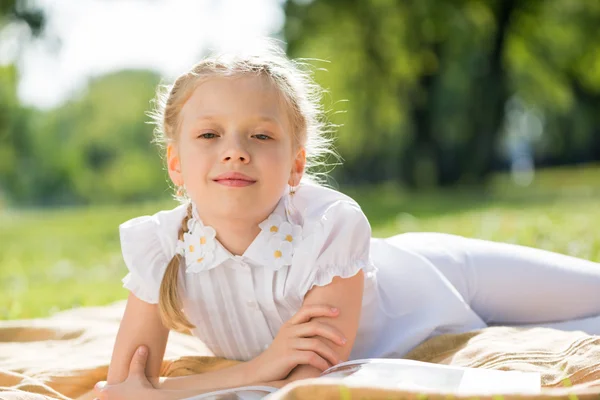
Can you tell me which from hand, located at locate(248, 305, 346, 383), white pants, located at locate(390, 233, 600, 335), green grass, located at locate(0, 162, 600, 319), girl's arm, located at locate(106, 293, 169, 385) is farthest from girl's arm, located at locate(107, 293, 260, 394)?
green grass, located at locate(0, 162, 600, 319)

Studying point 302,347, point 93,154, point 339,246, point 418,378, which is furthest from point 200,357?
point 93,154

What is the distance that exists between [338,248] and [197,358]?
0.82 m

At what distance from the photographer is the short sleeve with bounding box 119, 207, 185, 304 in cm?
219

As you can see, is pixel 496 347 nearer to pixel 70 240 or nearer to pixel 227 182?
pixel 227 182

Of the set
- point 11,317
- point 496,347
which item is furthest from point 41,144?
point 496,347

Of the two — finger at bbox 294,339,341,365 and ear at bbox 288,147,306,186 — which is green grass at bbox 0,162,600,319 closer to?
ear at bbox 288,147,306,186

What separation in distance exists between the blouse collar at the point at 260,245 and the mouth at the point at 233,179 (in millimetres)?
199

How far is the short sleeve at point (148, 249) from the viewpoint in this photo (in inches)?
86.4

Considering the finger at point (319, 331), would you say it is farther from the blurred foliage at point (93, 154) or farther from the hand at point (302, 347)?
the blurred foliage at point (93, 154)

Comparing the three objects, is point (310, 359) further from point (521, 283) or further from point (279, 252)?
point (521, 283)

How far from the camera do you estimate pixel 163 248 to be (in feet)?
7.52

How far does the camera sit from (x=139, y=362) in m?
2.13

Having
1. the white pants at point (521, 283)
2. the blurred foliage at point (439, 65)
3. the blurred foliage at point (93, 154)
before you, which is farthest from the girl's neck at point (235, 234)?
the blurred foliage at point (93, 154)

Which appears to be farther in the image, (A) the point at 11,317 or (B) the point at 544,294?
(A) the point at 11,317
